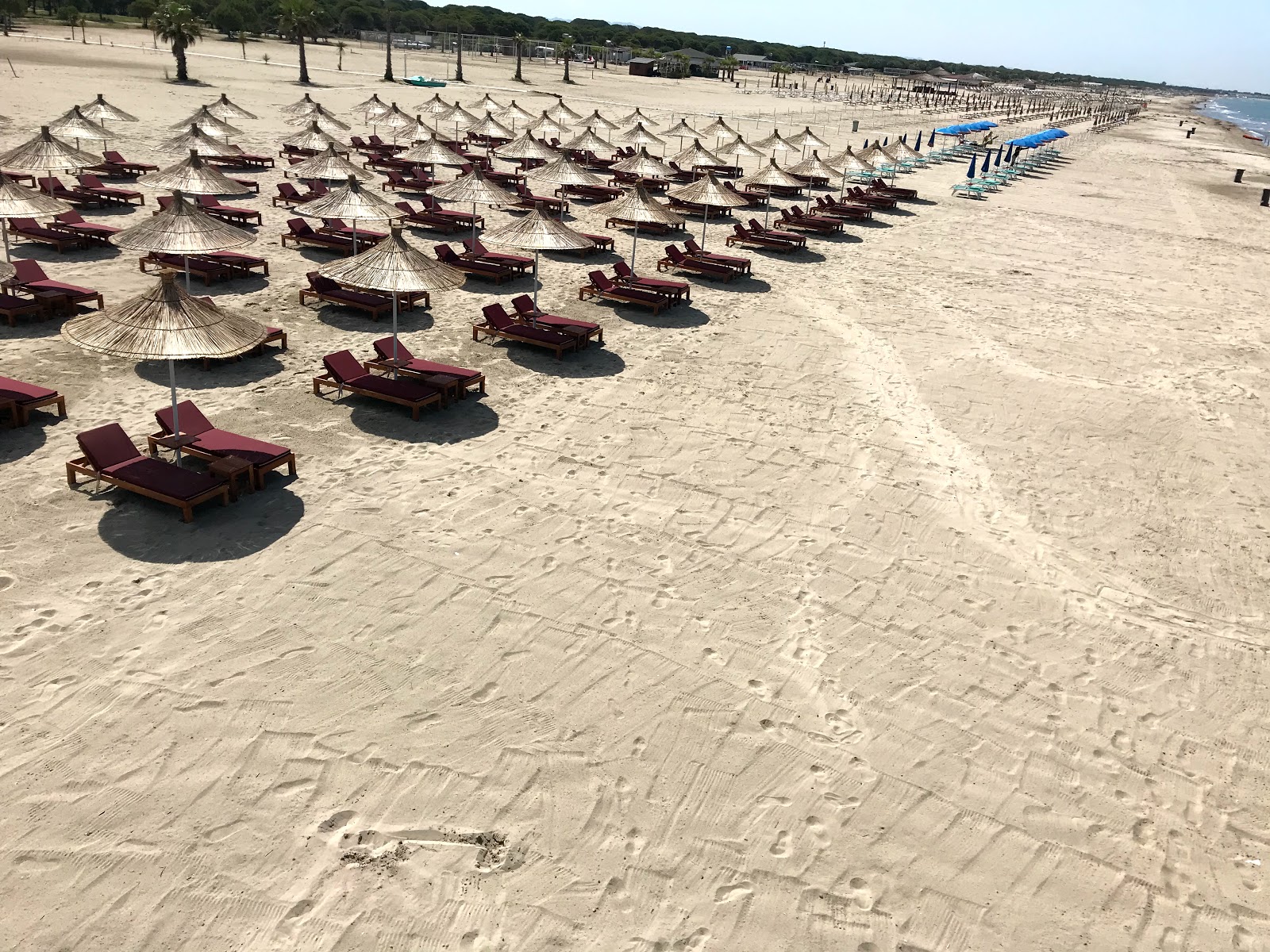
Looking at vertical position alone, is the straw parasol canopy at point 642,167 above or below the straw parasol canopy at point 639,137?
below

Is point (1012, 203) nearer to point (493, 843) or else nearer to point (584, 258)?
point (584, 258)

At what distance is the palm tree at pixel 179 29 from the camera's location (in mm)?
41094

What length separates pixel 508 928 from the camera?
5.03 metres

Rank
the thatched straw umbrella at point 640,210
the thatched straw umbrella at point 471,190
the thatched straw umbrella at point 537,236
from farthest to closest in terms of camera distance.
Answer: the thatched straw umbrella at point 640,210 < the thatched straw umbrella at point 471,190 < the thatched straw umbrella at point 537,236

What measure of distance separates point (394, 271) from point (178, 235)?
12.1 ft

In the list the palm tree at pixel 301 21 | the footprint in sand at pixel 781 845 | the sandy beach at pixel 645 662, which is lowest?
the footprint in sand at pixel 781 845

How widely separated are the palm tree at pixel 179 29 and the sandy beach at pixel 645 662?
3513cm

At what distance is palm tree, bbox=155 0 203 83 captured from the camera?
41.1 m

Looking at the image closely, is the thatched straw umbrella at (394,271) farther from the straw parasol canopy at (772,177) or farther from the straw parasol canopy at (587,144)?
the straw parasol canopy at (587,144)

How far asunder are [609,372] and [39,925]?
33.7ft

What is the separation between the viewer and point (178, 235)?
12.3m

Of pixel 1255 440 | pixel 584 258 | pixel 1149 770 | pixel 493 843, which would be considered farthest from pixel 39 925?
pixel 584 258

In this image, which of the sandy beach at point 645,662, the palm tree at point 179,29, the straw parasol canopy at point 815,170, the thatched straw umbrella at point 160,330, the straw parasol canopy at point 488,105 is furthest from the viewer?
the palm tree at point 179,29

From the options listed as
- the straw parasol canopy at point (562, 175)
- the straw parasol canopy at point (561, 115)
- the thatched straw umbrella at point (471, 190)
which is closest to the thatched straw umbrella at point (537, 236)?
the thatched straw umbrella at point (471, 190)
